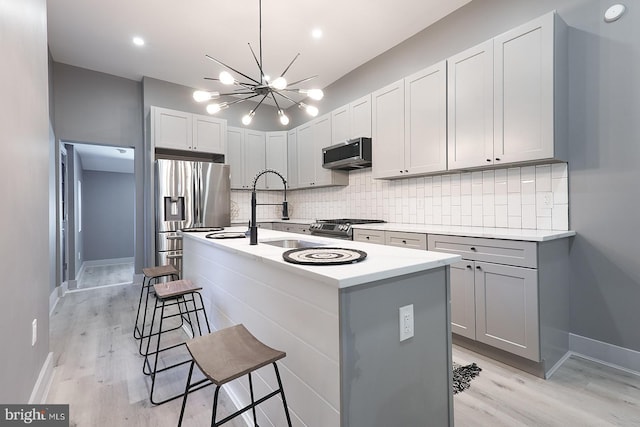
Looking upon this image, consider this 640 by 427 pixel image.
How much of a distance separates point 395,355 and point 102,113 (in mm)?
5147

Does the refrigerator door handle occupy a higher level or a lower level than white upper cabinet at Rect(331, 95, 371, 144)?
lower

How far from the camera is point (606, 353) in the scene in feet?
7.02

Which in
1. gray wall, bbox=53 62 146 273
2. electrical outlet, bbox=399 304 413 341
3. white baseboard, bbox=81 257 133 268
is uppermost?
gray wall, bbox=53 62 146 273

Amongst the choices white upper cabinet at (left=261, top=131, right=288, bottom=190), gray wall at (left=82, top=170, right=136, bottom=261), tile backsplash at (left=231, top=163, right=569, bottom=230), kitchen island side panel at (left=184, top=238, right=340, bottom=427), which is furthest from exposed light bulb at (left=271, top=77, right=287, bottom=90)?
gray wall at (left=82, top=170, right=136, bottom=261)

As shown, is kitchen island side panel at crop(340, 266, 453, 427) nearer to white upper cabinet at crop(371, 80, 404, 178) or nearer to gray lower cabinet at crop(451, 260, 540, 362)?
gray lower cabinet at crop(451, 260, 540, 362)

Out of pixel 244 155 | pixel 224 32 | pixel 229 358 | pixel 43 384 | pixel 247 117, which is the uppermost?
pixel 224 32

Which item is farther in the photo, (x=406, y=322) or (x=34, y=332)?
(x=34, y=332)

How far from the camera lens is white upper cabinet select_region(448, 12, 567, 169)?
2150 mm

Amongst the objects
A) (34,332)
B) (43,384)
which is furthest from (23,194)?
(43,384)

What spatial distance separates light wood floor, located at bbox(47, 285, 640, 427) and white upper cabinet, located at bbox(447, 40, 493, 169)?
1673 mm

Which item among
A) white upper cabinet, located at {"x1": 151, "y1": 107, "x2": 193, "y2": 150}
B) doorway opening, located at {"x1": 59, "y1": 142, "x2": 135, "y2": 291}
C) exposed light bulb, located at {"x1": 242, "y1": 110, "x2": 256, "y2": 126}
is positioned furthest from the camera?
doorway opening, located at {"x1": 59, "y1": 142, "x2": 135, "y2": 291}

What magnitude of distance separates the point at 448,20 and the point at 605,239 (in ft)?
8.38

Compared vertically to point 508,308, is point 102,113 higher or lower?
higher

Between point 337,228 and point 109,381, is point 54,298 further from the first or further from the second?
point 337,228
